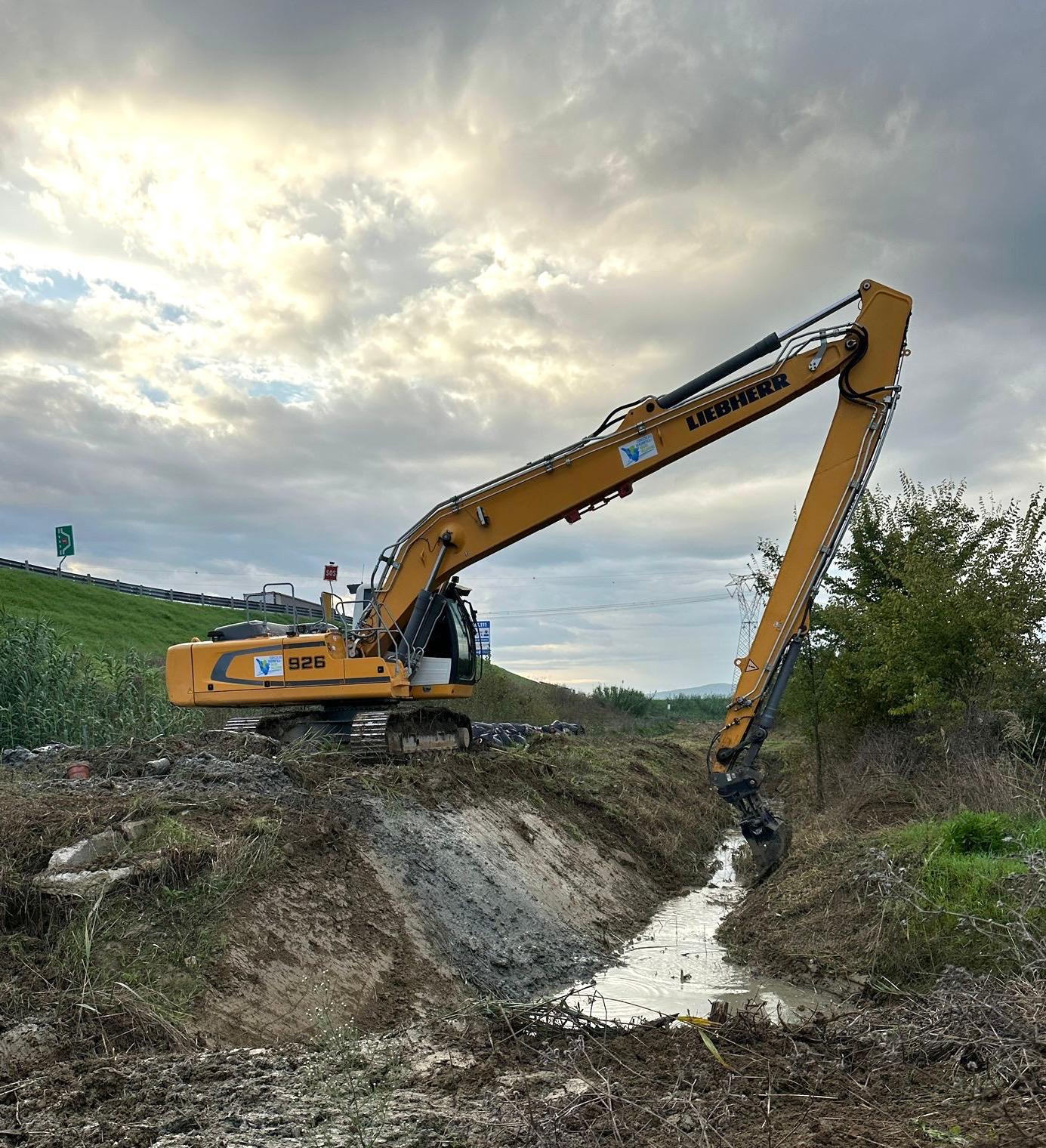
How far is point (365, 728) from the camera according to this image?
514 inches

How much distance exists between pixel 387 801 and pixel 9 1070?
584 centimetres

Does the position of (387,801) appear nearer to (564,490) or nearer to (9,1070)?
(564,490)

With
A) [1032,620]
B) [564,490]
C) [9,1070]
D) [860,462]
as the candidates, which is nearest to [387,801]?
[564,490]

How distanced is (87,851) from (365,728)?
5748mm

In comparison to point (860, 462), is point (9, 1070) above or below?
below

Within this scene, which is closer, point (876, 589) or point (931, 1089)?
point (931, 1089)

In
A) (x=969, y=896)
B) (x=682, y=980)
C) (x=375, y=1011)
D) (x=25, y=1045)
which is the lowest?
(x=682, y=980)

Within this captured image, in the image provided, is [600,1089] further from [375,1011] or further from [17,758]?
[17,758]

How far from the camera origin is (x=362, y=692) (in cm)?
1308

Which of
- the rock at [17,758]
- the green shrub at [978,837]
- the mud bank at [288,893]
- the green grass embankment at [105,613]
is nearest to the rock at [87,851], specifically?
the mud bank at [288,893]

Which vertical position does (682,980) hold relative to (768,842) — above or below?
below

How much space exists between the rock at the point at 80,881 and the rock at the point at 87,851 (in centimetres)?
16

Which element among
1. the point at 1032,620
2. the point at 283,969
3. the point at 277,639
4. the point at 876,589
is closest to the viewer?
the point at 283,969

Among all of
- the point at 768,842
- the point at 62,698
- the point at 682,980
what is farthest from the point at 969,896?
the point at 62,698
